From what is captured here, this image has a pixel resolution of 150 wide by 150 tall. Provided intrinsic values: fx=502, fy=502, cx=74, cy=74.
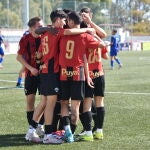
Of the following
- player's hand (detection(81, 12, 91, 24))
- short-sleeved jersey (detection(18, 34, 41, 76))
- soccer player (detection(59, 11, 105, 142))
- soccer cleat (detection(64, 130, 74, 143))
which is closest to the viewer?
soccer player (detection(59, 11, 105, 142))

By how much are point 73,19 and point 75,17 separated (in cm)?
6

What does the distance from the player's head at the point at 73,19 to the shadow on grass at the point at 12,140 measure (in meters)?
1.94

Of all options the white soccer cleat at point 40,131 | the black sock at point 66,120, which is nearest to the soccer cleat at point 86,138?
the black sock at point 66,120

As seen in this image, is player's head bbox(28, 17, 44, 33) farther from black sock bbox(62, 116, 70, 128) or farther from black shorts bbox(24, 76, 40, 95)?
black sock bbox(62, 116, 70, 128)

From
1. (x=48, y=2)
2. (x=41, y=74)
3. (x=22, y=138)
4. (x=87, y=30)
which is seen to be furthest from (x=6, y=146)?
(x=48, y=2)

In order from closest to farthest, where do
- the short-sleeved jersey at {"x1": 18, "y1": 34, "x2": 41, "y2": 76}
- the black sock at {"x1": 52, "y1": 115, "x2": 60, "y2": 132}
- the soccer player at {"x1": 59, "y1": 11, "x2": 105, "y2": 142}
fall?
the soccer player at {"x1": 59, "y1": 11, "x2": 105, "y2": 142} < the black sock at {"x1": 52, "y1": 115, "x2": 60, "y2": 132} < the short-sleeved jersey at {"x1": 18, "y1": 34, "x2": 41, "y2": 76}

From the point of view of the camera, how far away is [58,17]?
7.55 meters

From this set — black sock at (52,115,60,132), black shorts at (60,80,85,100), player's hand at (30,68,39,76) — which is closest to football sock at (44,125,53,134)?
black sock at (52,115,60,132)

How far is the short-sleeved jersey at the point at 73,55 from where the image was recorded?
7555 millimetres

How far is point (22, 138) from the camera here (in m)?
8.09

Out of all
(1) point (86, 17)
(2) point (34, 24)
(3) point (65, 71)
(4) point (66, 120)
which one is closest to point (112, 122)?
(4) point (66, 120)

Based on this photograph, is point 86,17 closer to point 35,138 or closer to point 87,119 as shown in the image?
point 87,119

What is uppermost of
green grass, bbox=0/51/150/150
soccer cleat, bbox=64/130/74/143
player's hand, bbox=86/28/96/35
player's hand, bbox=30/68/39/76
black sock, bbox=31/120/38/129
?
player's hand, bbox=86/28/96/35

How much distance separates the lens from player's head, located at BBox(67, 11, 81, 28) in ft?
24.6
